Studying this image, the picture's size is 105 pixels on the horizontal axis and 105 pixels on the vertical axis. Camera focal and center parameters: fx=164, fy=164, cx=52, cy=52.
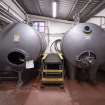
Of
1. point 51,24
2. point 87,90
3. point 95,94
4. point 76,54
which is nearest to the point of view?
point 95,94

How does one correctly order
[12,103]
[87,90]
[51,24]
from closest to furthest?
[12,103] < [87,90] < [51,24]

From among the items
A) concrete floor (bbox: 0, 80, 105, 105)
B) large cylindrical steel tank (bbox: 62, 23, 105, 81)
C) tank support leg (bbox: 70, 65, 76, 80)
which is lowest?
concrete floor (bbox: 0, 80, 105, 105)

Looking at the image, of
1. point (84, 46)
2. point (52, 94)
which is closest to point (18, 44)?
point (52, 94)

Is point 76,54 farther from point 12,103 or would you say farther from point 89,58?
point 12,103

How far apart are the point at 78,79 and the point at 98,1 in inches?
94.2

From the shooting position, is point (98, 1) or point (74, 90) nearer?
point (74, 90)

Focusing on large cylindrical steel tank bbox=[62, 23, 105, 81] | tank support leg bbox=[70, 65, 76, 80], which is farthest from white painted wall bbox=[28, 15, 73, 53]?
A: large cylindrical steel tank bbox=[62, 23, 105, 81]

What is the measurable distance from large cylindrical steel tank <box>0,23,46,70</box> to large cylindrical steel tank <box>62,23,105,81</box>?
32.2 inches

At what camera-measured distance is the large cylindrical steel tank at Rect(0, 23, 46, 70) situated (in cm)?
403

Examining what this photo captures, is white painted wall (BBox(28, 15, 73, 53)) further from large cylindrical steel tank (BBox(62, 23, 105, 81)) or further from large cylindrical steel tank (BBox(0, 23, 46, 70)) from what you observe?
large cylindrical steel tank (BBox(0, 23, 46, 70))

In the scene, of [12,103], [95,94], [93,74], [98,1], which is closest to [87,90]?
[95,94]

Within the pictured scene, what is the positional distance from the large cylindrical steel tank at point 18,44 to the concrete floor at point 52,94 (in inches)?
22.8

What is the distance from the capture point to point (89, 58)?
4.05 meters

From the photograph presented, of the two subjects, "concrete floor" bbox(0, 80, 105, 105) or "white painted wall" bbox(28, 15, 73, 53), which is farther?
"white painted wall" bbox(28, 15, 73, 53)
